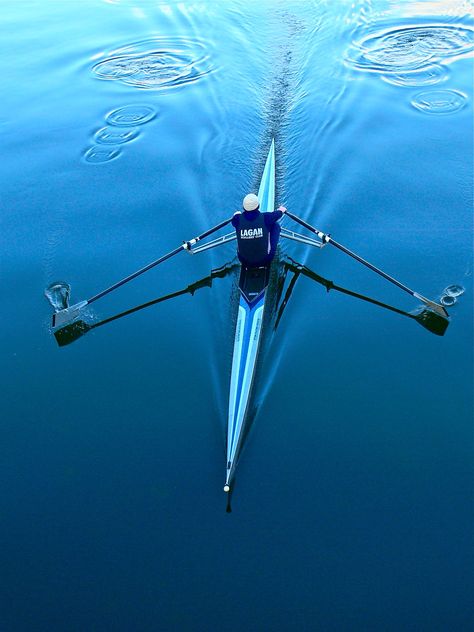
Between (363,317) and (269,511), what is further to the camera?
(363,317)

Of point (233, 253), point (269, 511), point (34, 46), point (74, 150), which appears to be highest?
point (34, 46)

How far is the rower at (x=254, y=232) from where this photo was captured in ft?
31.9

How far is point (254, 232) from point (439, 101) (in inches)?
428

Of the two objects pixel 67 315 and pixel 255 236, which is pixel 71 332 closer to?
pixel 67 315

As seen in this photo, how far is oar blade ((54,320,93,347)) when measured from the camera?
395 inches

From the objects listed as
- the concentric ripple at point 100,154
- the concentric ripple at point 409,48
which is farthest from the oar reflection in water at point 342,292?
the concentric ripple at point 409,48

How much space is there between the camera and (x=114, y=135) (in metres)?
16.2

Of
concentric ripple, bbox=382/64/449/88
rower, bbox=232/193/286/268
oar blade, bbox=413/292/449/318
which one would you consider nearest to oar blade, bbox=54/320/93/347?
rower, bbox=232/193/286/268

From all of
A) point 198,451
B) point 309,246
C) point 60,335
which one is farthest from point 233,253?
point 198,451

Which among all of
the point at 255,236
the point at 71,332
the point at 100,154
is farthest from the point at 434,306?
the point at 100,154

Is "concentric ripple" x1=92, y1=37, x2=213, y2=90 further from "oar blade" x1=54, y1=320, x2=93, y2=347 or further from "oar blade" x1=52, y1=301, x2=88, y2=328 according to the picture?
"oar blade" x1=54, y1=320, x2=93, y2=347

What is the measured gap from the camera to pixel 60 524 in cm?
734

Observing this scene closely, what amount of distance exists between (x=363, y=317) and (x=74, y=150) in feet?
35.0

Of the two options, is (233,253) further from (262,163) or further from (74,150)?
(74,150)
